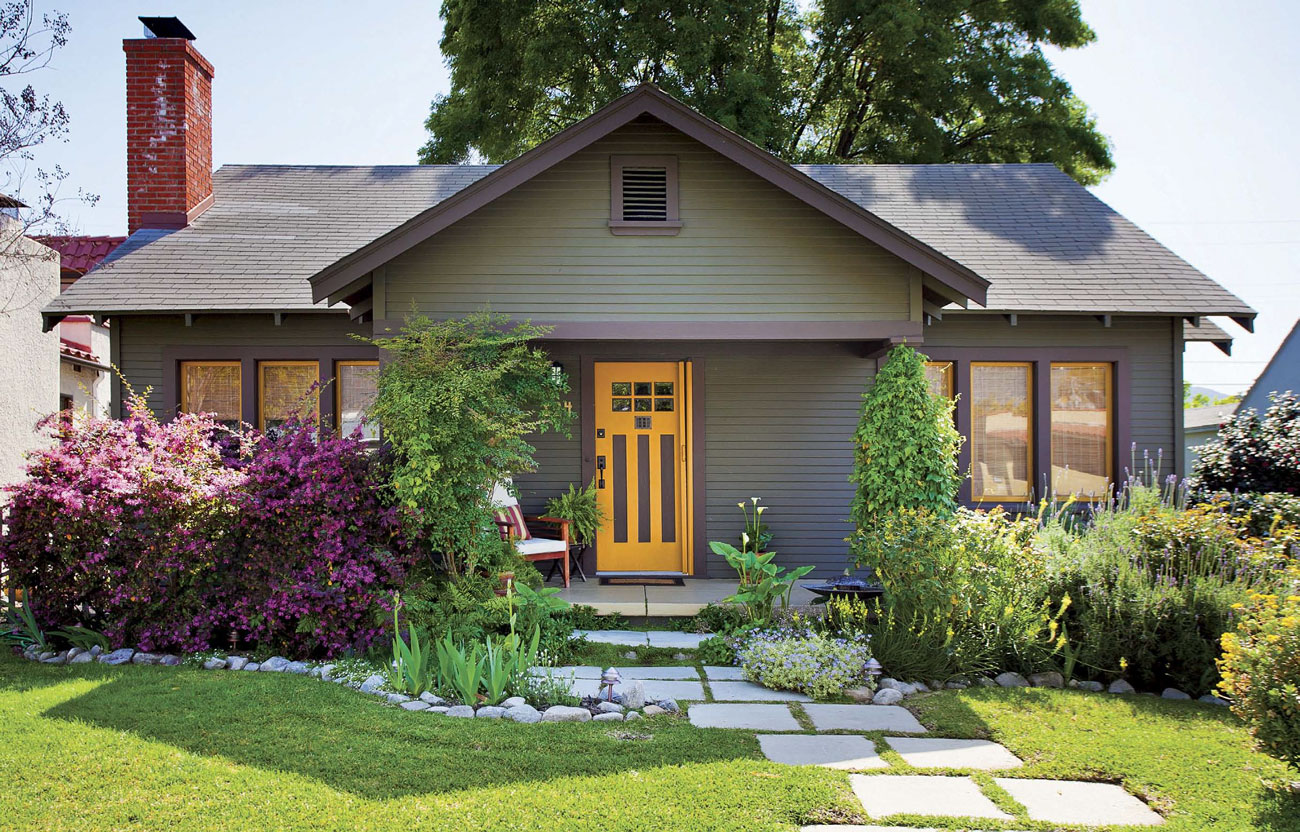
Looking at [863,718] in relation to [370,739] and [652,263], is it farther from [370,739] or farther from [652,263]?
[652,263]

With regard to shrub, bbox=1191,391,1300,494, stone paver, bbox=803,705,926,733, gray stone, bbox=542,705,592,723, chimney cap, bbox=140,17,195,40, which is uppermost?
chimney cap, bbox=140,17,195,40

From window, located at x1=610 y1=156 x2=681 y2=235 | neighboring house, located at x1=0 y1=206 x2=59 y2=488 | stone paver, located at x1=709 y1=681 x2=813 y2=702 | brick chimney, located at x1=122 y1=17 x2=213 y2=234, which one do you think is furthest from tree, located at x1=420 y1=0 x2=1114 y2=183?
stone paver, located at x1=709 y1=681 x2=813 y2=702

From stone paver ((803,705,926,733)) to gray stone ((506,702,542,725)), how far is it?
1.55 m

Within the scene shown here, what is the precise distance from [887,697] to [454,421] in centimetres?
346

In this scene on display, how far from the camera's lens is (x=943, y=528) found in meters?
6.25

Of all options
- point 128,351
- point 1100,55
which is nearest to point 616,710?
point 128,351

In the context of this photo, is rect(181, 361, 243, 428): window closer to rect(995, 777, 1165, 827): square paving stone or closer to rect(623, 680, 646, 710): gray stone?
rect(623, 680, 646, 710): gray stone

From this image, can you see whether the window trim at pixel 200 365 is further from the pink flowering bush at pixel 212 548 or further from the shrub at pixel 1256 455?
the shrub at pixel 1256 455

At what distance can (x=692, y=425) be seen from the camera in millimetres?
8961

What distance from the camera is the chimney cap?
9914 millimetres

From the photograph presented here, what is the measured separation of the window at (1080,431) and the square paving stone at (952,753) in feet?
17.9

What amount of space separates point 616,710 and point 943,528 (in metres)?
2.76

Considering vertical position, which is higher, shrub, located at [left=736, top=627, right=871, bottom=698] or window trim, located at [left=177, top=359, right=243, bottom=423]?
window trim, located at [left=177, top=359, right=243, bottom=423]

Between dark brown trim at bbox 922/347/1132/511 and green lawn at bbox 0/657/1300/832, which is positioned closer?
green lawn at bbox 0/657/1300/832
